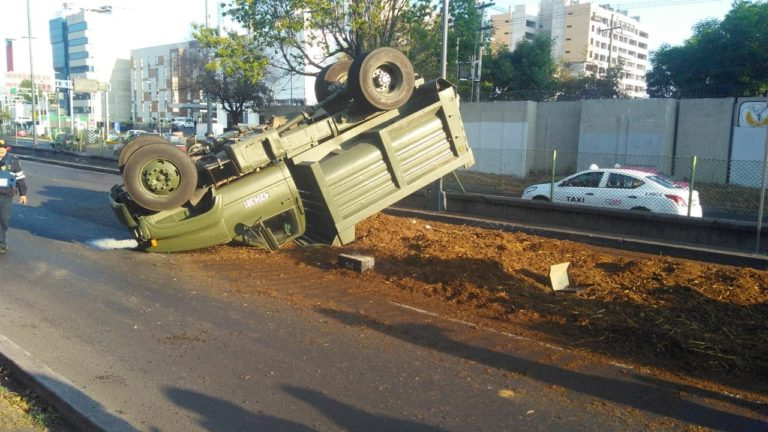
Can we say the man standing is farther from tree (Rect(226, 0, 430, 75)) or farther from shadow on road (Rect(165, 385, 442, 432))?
tree (Rect(226, 0, 430, 75))

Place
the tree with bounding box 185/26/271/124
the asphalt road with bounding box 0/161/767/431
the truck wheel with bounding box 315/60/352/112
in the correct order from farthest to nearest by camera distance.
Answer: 1. the tree with bounding box 185/26/271/124
2. the truck wheel with bounding box 315/60/352/112
3. the asphalt road with bounding box 0/161/767/431

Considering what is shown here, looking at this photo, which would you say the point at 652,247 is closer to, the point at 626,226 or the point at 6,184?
the point at 626,226

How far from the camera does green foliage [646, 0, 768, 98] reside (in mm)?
31627

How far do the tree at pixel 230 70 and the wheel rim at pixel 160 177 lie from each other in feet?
47.1

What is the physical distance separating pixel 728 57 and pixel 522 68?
51.4ft

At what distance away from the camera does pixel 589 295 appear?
710cm

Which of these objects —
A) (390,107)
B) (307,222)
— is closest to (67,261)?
(307,222)

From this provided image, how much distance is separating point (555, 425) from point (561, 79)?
51.5 metres

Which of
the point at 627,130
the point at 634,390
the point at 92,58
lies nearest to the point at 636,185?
the point at 634,390

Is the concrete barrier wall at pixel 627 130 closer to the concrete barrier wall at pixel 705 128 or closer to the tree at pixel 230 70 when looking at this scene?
the concrete barrier wall at pixel 705 128

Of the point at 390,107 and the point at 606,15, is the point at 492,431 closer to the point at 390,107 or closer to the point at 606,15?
the point at 390,107

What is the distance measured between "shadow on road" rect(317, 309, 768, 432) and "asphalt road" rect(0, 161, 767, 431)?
0.02m

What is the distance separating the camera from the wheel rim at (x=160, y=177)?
864 cm

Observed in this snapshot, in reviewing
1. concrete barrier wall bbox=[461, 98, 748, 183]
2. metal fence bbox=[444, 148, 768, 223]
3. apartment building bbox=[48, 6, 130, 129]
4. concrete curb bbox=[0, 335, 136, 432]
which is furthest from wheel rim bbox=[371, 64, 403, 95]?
apartment building bbox=[48, 6, 130, 129]
